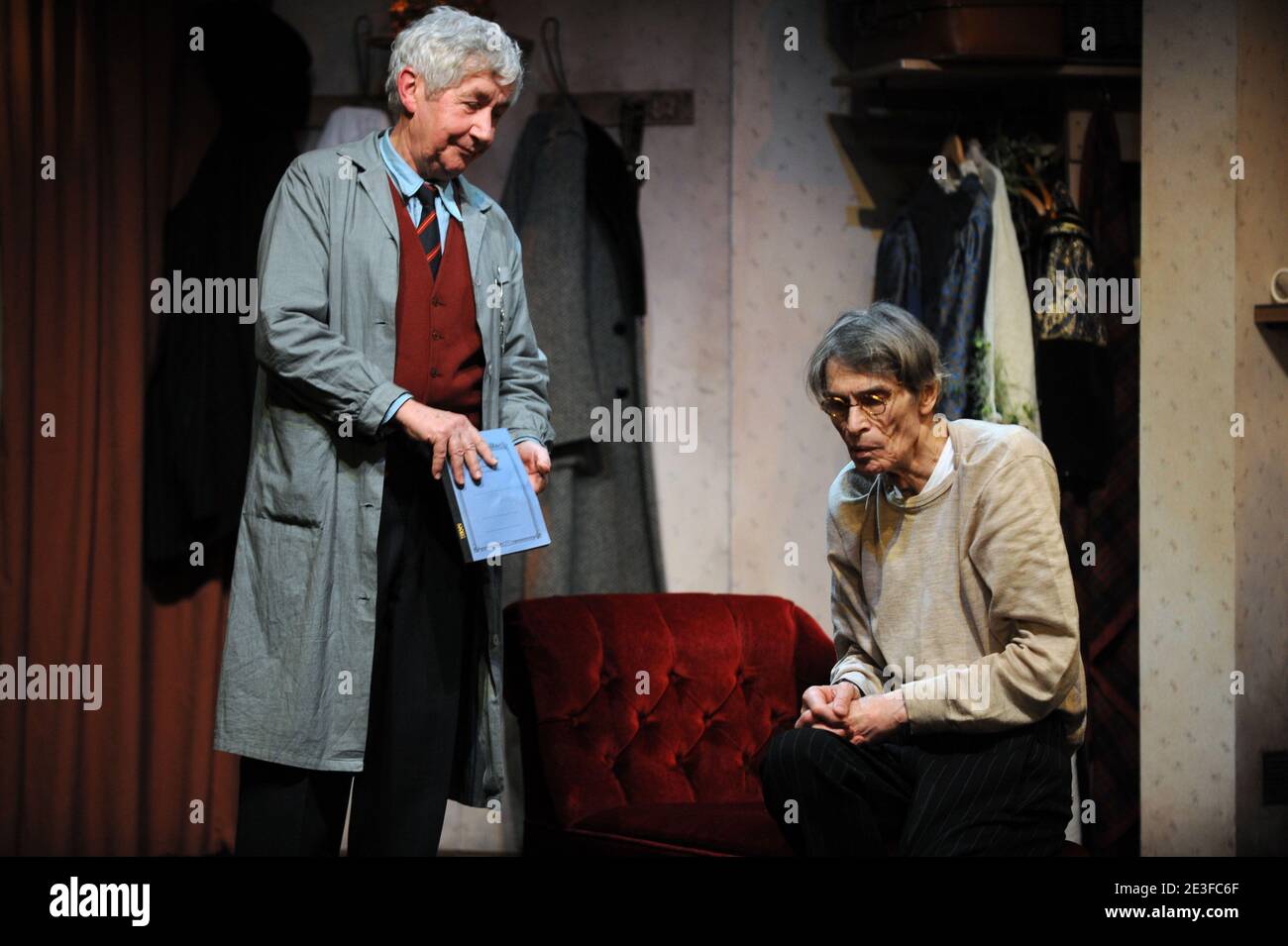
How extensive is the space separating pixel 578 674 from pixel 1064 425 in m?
1.50

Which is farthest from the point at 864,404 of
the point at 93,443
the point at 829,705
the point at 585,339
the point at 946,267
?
the point at 93,443

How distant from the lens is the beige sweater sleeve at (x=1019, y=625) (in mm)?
2156

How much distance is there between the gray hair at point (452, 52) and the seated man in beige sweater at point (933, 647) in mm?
713

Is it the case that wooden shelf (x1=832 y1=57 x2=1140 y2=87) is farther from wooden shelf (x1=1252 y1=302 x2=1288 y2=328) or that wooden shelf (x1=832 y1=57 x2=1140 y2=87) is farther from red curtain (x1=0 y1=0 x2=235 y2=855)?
red curtain (x1=0 y1=0 x2=235 y2=855)

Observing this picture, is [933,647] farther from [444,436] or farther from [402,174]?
[402,174]

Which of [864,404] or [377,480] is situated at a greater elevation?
[864,404]

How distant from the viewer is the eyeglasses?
227cm

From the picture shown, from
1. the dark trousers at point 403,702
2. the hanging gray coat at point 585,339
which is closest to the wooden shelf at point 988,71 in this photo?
the hanging gray coat at point 585,339

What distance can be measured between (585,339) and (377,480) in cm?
154

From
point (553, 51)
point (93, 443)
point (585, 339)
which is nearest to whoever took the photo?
point (93, 443)

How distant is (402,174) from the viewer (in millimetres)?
2451

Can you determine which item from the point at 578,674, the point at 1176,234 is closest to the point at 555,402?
the point at 578,674

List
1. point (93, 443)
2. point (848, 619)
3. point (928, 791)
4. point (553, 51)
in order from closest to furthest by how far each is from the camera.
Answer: point (928, 791), point (848, 619), point (93, 443), point (553, 51)
